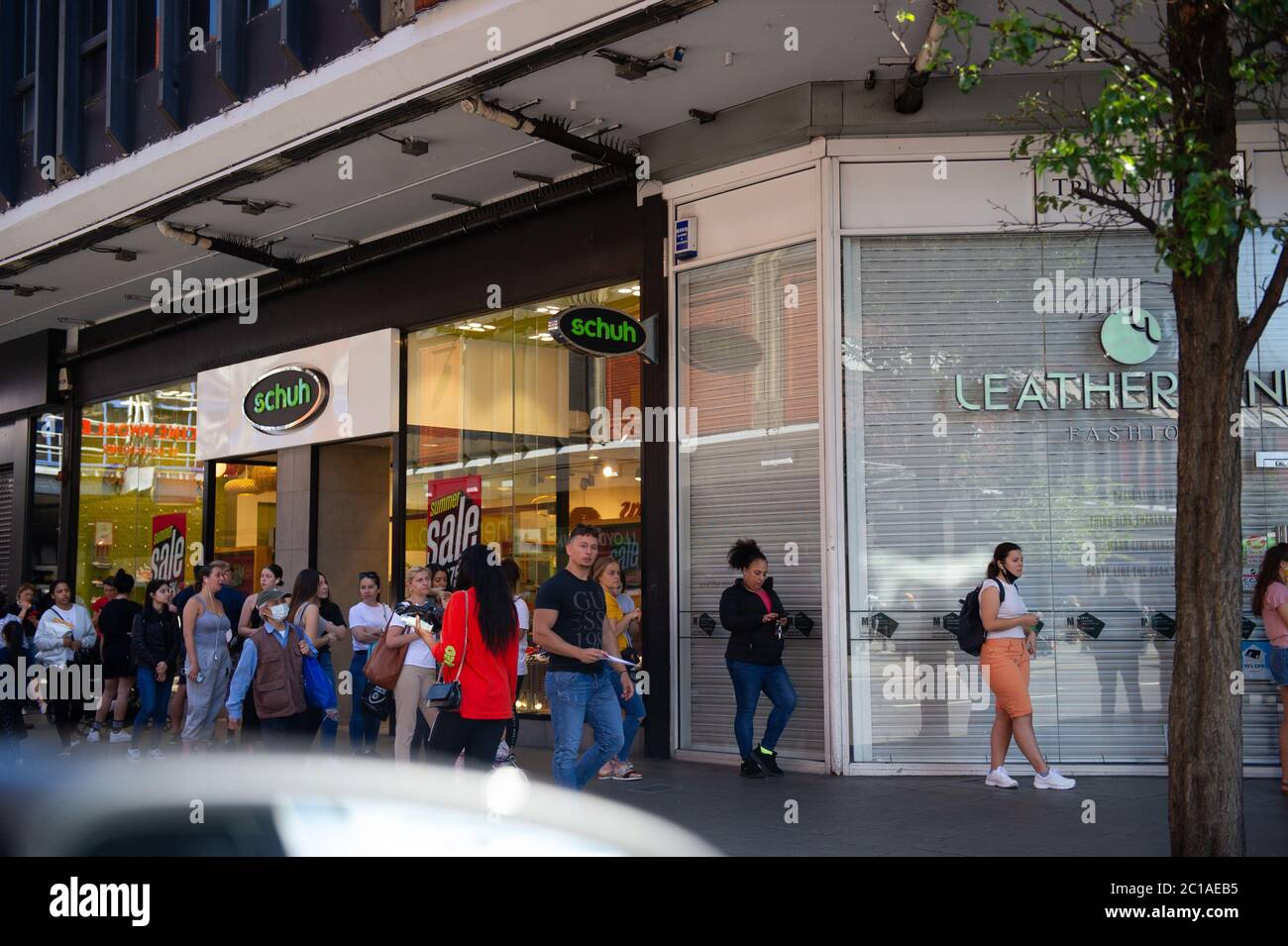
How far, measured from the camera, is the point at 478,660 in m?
7.34

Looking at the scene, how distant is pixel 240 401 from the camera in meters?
18.1

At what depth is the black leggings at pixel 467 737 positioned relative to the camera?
7.26 m

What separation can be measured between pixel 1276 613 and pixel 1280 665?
1.25 feet

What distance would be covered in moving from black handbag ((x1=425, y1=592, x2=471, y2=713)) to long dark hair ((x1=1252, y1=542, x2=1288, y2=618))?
239 inches

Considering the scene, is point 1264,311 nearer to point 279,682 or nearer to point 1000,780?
point 1000,780

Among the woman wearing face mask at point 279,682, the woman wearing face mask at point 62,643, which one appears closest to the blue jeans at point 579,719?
the woman wearing face mask at point 279,682

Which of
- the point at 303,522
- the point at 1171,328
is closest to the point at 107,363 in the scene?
the point at 303,522

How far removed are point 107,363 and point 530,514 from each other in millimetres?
10260

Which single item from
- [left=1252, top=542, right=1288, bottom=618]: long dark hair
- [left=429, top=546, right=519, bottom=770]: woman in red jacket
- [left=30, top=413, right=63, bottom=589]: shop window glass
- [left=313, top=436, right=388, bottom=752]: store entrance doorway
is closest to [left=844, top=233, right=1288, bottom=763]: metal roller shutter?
[left=1252, top=542, right=1288, bottom=618]: long dark hair

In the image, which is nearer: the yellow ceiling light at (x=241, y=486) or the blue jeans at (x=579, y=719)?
the blue jeans at (x=579, y=719)

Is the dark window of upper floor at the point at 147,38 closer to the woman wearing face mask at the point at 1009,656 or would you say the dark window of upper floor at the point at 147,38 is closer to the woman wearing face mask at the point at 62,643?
the woman wearing face mask at the point at 62,643

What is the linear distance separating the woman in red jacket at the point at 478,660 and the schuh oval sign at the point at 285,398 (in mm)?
9787

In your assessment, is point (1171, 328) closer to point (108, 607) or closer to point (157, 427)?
point (108, 607)

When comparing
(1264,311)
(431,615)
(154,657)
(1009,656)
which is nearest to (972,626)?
(1009,656)
